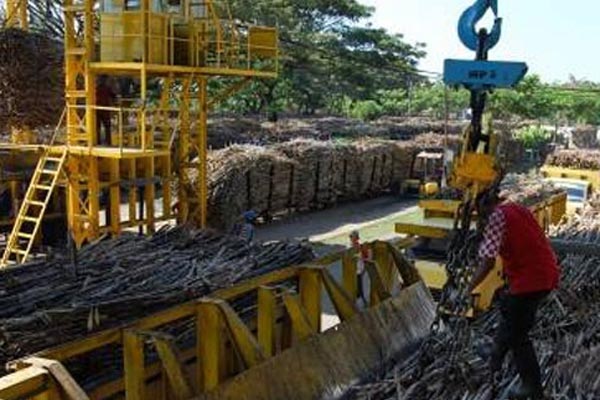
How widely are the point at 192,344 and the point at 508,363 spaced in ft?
8.83

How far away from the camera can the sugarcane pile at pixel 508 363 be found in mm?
6113

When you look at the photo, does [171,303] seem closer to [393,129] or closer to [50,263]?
[50,263]

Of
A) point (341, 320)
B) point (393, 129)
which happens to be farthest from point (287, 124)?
point (341, 320)

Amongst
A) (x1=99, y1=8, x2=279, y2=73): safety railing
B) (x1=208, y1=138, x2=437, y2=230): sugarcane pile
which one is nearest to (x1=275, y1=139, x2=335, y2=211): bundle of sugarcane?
(x1=208, y1=138, x2=437, y2=230): sugarcane pile

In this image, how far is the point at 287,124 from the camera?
3400cm

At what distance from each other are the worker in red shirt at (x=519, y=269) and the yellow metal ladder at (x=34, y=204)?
10.3 metres

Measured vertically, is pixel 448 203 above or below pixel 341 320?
above

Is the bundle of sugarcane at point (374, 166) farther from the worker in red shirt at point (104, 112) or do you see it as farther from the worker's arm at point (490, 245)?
the worker's arm at point (490, 245)

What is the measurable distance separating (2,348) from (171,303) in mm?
1580

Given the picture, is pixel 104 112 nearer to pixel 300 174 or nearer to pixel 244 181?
pixel 244 181

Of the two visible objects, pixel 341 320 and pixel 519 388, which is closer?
pixel 519 388

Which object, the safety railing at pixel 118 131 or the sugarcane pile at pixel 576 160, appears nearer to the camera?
the safety railing at pixel 118 131

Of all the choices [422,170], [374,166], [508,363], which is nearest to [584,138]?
[422,170]

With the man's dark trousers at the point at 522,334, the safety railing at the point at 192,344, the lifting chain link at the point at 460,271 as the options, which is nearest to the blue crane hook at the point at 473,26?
the lifting chain link at the point at 460,271
